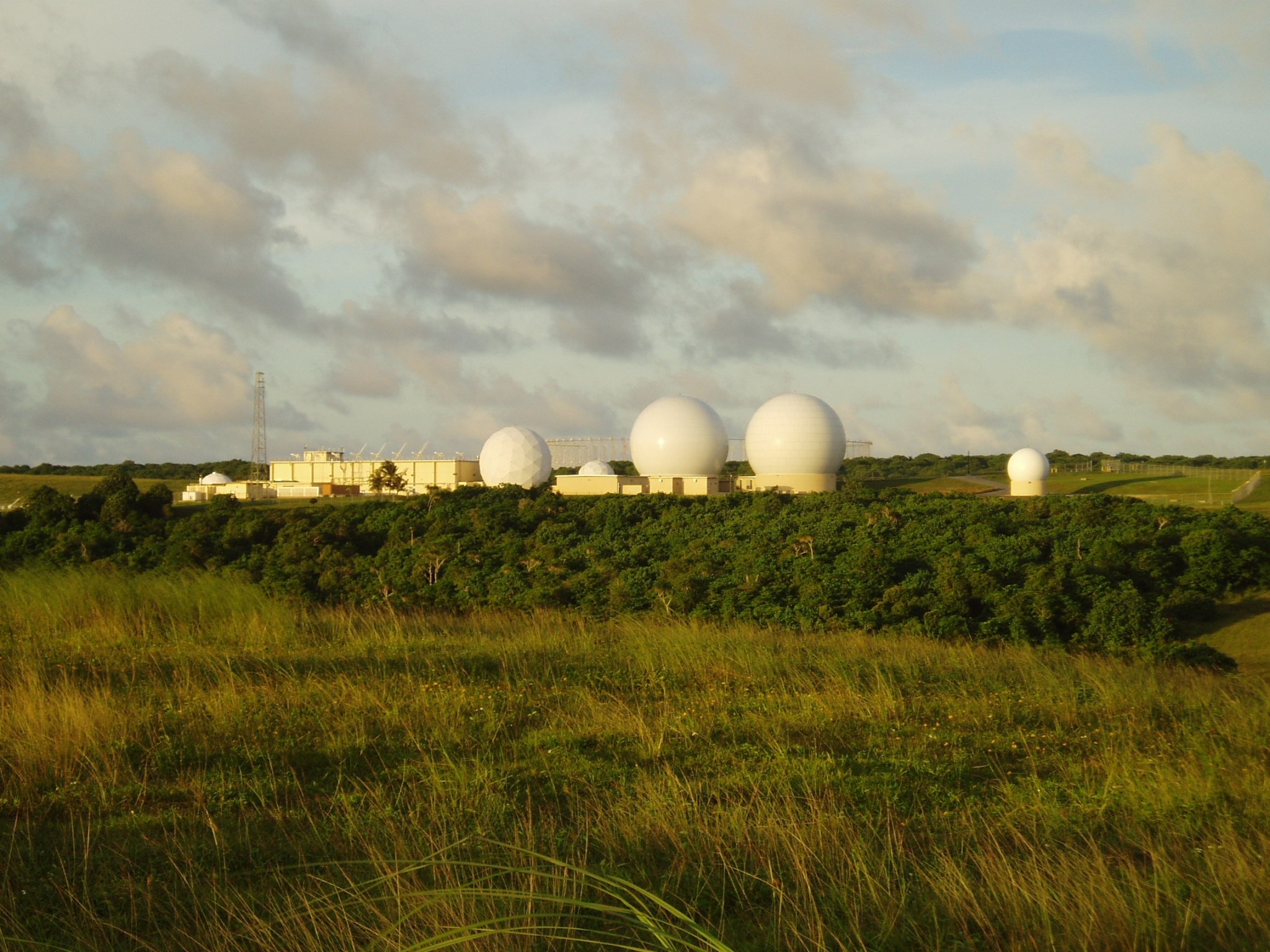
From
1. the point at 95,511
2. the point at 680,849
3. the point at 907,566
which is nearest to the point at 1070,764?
the point at 680,849

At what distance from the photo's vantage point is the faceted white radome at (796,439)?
143ft

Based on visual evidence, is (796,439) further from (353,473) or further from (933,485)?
(353,473)

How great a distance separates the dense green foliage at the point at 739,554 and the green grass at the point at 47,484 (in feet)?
45.8

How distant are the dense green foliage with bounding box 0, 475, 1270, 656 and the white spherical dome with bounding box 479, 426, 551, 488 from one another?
406 inches

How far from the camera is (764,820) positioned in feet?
14.2

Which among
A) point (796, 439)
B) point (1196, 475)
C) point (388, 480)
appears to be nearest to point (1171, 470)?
point (1196, 475)

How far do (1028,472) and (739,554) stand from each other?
21567mm

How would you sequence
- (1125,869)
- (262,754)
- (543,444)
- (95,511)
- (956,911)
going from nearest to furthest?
1. (956,911)
2. (1125,869)
3. (262,754)
4. (95,511)
5. (543,444)

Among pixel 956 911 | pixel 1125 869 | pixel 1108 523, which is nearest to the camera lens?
pixel 956 911

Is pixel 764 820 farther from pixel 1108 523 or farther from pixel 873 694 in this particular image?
pixel 1108 523

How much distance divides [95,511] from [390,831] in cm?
3363

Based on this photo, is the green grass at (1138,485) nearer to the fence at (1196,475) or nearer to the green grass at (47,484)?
the fence at (1196,475)

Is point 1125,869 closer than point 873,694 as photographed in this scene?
Yes

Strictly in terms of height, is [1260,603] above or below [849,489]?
below
